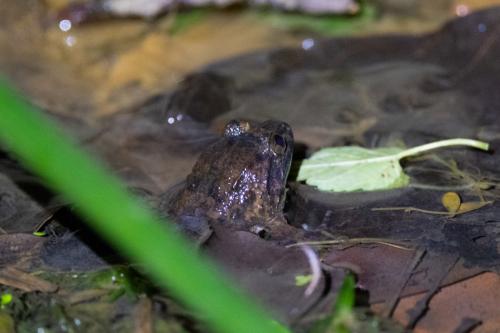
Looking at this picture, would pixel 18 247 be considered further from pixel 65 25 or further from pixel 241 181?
pixel 65 25

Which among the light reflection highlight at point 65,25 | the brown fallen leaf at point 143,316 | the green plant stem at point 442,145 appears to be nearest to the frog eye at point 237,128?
the green plant stem at point 442,145

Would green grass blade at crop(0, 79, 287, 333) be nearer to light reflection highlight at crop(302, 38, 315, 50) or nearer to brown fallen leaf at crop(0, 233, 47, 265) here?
brown fallen leaf at crop(0, 233, 47, 265)

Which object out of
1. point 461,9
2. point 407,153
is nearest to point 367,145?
point 407,153

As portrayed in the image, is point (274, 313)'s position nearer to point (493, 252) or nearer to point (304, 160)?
point (493, 252)

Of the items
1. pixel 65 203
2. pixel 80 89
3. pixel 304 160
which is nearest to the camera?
pixel 65 203

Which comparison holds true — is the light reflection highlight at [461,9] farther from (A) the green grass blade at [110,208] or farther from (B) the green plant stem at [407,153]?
(A) the green grass blade at [110,208]

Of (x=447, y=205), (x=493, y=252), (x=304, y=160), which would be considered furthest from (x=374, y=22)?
(x=493, y=252)

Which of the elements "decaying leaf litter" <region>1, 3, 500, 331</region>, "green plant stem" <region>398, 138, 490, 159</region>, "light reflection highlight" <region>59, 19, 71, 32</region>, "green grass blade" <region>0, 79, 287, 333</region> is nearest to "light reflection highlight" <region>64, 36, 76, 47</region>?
"light reflection highlight" <region>59, 19, 71, 32</region>
